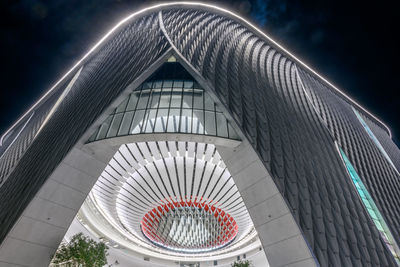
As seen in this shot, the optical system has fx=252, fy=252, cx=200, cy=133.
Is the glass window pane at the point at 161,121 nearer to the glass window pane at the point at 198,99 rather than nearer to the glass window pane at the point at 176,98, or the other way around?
the glass window pane at the point at 176,98

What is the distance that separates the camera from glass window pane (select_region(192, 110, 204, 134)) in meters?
14.8

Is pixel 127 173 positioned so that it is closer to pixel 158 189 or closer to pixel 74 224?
pixel 158 189

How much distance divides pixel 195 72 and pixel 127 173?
1286 cm

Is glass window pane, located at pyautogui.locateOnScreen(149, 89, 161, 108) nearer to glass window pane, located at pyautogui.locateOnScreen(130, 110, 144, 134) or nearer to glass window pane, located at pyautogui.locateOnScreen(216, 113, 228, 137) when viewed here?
glass window pane, located at pyautogui.locateOnScreen(130, 110, 144, 134)

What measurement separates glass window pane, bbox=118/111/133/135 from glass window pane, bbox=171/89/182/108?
9.21ft

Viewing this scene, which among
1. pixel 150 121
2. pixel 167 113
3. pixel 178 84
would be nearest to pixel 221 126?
pixel 167 113

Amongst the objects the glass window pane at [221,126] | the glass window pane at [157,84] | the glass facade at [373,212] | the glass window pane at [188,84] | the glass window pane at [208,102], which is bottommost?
the glass facade at [373,212]

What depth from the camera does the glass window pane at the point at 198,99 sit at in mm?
16516

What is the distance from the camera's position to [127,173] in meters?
24.5

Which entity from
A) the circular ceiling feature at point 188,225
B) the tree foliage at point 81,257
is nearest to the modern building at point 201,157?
the tree foliage at point 81,257

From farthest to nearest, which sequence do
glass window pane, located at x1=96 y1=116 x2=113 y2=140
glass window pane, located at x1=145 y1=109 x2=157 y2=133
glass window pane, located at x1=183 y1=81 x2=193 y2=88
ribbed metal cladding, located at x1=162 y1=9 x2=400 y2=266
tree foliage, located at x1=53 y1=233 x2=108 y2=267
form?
1. glass window pane, located at x1=183 y1=81 x2=193 y2=88
2. glass window pane, located at x1=96 y1=116 x2=113 y2=140
3. glass window pane, located at x1=145 y1=109 x2=157 y2=133
4. tree foliage, located at x1=53 y1=233 x2=108 y2=267
5. ribbed metal cladding, located at x1=162 y1=9 x2=400 y2=266

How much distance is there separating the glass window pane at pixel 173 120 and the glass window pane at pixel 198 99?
1.34m

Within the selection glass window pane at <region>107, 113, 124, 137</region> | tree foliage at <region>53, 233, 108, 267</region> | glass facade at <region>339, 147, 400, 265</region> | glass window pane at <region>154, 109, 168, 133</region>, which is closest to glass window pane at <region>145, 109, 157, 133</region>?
glass window pane at <region>154, 109, 168, 133</region>

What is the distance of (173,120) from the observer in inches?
601
